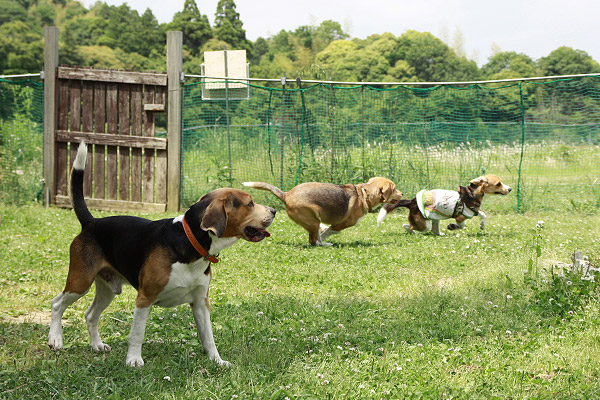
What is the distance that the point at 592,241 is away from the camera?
919 centimetres

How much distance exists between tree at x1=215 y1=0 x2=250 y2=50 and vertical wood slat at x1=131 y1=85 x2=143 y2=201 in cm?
5744

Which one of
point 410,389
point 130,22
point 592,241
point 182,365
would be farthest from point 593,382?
point 130,22

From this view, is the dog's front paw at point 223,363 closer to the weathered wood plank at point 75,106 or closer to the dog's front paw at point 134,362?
the dog's front paw at point 134,362

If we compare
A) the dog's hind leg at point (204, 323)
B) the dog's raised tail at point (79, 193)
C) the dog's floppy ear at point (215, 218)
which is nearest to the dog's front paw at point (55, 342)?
the dog's raised tail at point (79, 193)

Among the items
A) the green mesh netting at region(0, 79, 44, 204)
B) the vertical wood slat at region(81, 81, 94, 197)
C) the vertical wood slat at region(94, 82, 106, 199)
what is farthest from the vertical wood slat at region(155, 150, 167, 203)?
the green mesh netting at region(0, 79, 44, 204)

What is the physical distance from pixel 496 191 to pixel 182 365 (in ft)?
26.5

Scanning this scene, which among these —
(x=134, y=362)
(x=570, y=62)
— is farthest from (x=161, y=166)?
(x=570, y=62)

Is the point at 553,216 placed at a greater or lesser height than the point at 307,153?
lesser

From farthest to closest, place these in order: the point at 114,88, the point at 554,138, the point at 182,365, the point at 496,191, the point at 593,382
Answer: the point at 554,138 → the point at 114,88 → the point at 496,191 → the point at 182,365 → the point at 593,382

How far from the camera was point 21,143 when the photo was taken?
13.2 metres

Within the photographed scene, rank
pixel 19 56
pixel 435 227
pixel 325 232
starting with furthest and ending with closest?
pixel 19 56, pixel 435 227, pixel 325 232

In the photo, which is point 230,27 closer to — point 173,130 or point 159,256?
point 173,130

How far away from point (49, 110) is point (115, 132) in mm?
1396

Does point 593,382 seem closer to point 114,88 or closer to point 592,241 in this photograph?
point 592,241
